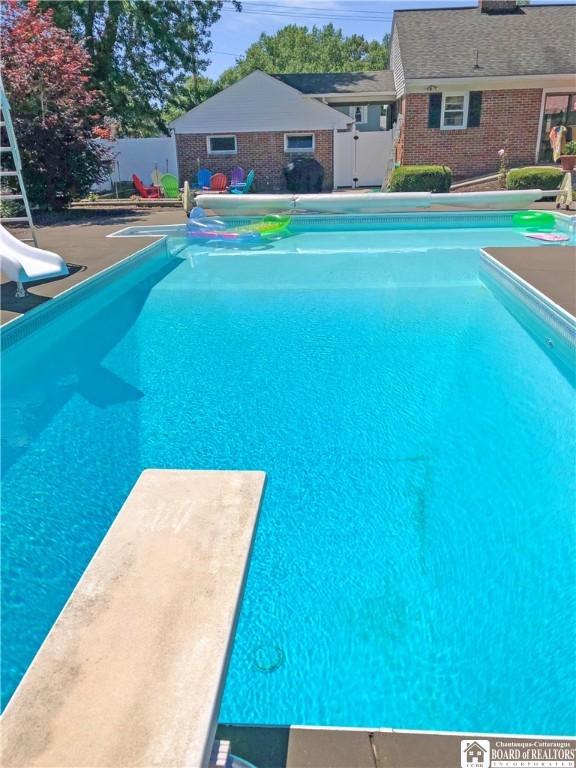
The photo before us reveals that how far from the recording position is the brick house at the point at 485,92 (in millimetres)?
15727

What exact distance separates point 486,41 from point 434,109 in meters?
2.80

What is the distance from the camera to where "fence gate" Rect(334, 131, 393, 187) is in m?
17.7

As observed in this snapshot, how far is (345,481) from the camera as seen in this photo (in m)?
3.62

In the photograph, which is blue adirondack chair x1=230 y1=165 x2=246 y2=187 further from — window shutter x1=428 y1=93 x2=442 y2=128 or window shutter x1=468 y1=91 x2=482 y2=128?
window shutter x1=468 y1=91 x2=482 y2=128

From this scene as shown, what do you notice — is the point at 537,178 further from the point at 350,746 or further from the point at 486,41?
the point at 350,746

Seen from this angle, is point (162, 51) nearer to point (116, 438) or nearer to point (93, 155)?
point (93, 155)

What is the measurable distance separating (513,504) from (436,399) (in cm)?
144

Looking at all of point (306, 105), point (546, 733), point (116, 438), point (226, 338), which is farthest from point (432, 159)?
point (546, 733)

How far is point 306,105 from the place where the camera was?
17406mm

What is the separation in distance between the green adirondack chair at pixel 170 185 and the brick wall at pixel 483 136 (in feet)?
22.4

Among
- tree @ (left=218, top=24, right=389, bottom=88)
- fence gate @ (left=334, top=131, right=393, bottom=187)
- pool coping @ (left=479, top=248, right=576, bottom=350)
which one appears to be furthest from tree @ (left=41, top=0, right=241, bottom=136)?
tree @ (left=218, top=24, right=389, bottom=88)

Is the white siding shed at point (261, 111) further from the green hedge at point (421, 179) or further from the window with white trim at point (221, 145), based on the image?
the green hedge at point (421, 179)

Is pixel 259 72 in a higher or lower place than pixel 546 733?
higher

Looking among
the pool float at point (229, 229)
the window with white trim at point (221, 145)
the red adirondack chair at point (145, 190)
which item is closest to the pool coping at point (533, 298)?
the pool float at point (229, 229)
